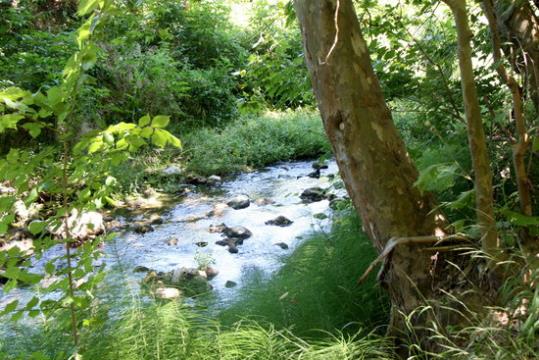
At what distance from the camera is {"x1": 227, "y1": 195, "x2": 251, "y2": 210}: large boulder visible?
7.10m

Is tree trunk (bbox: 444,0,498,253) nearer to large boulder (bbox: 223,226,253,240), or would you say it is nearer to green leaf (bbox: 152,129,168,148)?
green leaf (bbox: 152,129,168,148)

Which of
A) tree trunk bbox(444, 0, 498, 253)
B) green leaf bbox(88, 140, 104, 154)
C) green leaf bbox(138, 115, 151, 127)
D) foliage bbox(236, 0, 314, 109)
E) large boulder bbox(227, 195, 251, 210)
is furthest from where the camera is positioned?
large boulder bbox(227, 195, 251, 210)

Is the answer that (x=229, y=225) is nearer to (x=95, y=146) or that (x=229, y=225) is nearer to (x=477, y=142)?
(x=477, y=142)

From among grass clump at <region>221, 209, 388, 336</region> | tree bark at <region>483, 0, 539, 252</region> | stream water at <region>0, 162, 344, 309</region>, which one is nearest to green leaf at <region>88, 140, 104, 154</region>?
grass clump at <region>221, 209, 388, 336</region>

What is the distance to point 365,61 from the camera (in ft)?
Answer: 7.83

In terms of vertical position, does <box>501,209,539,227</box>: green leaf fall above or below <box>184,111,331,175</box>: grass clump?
above

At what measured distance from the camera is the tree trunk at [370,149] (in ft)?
7.56

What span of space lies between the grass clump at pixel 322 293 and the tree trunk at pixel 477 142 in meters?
0.75

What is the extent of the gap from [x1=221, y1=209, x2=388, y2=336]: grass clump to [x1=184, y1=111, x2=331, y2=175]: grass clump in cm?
536

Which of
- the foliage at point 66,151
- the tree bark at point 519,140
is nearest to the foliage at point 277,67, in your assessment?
the tree bark at point 519,140

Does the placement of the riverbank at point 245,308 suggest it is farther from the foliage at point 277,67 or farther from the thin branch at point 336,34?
the thin branch at point 336,34

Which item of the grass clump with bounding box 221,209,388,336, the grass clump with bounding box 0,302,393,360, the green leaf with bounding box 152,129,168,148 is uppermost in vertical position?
the green leaf with bounding box 152,129,168,148

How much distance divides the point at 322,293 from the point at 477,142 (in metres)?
1.29

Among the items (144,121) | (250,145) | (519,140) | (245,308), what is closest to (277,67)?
(245,308)
